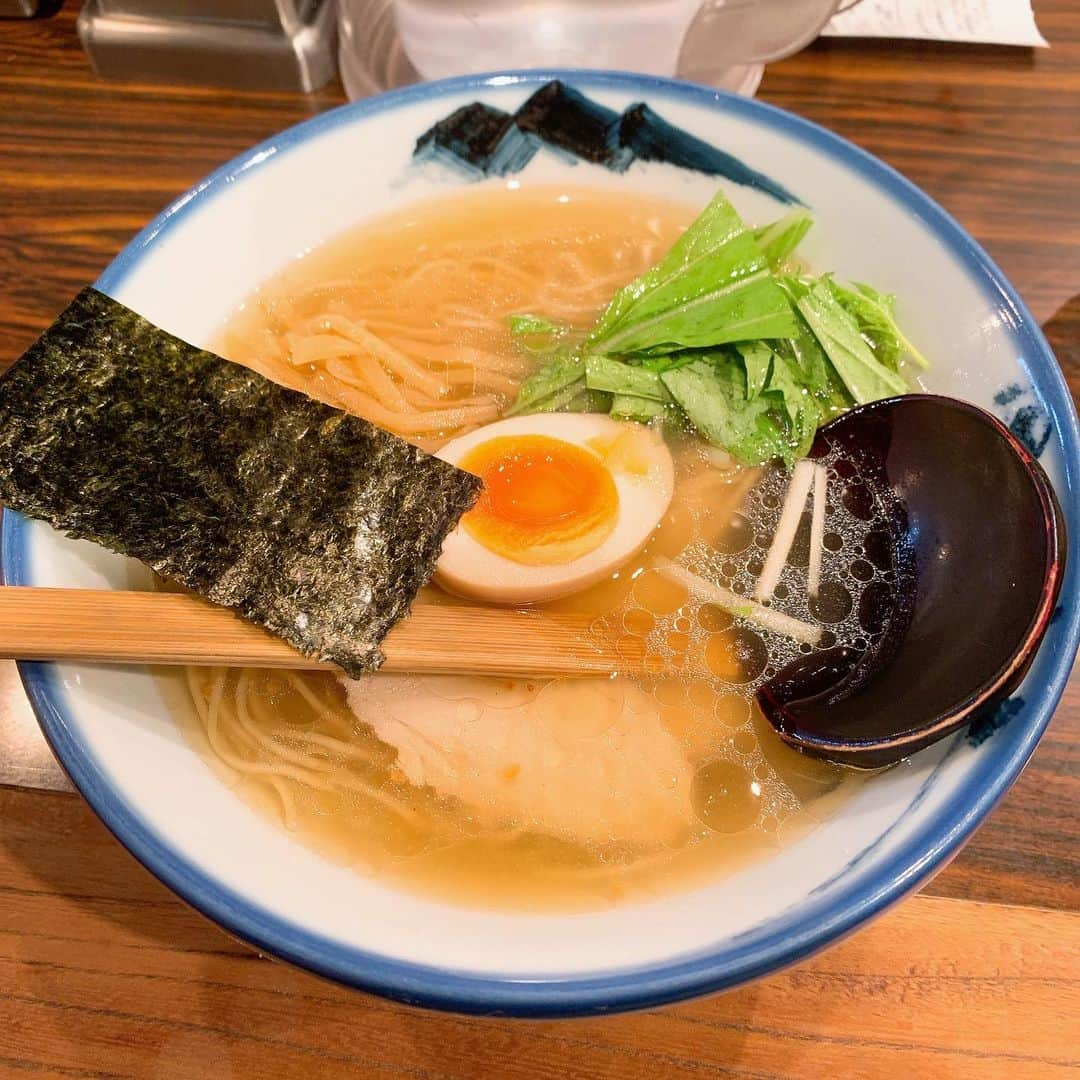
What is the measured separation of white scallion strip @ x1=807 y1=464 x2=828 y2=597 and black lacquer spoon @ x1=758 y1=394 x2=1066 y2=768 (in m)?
0.04

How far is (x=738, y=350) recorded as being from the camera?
1.52 metres

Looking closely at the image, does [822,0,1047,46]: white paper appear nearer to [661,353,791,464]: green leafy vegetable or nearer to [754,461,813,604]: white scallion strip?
[661,353,791,464]: green leafy vegetable

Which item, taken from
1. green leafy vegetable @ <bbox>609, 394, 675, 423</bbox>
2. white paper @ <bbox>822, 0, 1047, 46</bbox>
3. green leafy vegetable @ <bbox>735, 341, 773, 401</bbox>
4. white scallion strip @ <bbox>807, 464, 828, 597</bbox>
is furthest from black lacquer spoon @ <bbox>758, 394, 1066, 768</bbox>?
white paper @ <bbox>822, 0, 1047, 46</bbox>

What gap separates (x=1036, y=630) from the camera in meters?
1.02

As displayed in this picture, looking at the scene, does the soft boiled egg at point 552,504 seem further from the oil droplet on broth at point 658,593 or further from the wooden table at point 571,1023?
the wooden table at point 571,1023

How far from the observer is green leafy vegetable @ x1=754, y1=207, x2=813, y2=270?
5.08ft

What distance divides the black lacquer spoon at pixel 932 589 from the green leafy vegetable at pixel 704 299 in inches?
9.1

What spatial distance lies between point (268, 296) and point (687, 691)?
108 cm

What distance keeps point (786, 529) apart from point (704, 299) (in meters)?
0.42

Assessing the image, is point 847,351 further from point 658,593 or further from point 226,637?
point 226,637

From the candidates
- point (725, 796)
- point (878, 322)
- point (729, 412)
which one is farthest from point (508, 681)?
point (878, 322)

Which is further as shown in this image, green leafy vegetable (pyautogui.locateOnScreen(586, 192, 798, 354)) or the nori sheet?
green leafy vegetable (pyautogui.locateOnScreen(586, 192, 798, 354))

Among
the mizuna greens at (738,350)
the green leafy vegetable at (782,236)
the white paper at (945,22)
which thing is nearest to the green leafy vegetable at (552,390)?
the mizuna greens at (738,350)

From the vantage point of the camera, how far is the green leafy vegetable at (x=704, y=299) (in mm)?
1479
